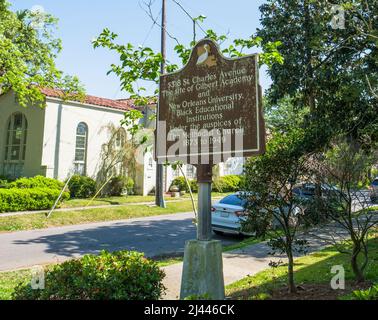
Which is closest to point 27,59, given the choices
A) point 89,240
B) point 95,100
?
point 95,100

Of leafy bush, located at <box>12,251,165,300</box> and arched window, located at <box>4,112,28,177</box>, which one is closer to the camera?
leafy bush, located at <box>12,251,165,300</box>

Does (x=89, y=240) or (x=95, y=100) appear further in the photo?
(x=95, y=100)

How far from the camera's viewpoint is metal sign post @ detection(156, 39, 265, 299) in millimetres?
4625

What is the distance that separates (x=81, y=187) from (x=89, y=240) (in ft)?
33.1

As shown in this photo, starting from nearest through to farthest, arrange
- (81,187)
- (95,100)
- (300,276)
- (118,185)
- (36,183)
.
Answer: (300,276), (36,183), (81,187), (118,185), (95,100)

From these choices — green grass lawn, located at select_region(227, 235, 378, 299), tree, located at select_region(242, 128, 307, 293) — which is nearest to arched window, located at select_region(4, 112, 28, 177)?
green grass lawn, located at select_region(227, 235, 378, 299)

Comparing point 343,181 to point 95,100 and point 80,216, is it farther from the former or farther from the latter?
point 95,100

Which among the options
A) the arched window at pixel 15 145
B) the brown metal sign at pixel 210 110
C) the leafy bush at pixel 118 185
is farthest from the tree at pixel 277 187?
the arched window at pixel 15 145

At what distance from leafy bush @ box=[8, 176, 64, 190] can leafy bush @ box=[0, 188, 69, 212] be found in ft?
5.29

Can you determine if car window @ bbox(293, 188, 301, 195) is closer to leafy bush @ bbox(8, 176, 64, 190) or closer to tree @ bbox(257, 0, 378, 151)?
tree @ bbox(257, 0, 378, 151)

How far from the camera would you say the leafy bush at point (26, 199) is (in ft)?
51.0

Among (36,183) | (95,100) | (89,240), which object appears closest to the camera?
(89,240)

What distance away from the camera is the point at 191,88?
209 inches

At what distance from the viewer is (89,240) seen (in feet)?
38.1
